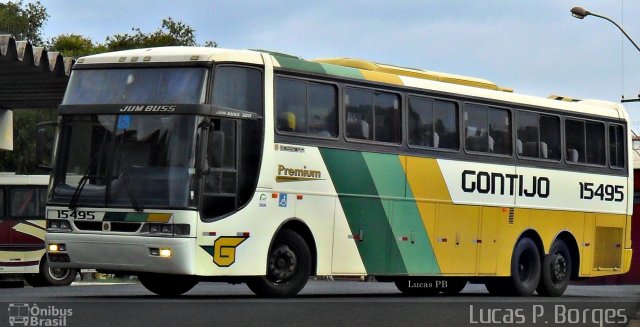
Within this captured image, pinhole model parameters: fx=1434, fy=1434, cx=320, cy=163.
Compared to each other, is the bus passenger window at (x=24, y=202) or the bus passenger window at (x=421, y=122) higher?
the bus passenger window at (x=421, y=122)

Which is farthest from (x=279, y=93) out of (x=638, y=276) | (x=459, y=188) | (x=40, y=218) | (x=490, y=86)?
(x=638, y=276)

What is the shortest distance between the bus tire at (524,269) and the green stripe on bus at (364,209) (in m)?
3.31

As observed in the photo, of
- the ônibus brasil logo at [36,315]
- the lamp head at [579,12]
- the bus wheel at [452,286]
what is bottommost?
the ônibus brasil logo at [36,315]

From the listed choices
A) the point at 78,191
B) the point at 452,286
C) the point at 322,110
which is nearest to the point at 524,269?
the point at 452,286

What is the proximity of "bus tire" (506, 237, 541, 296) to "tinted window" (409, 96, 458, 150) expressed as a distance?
8.38 feet

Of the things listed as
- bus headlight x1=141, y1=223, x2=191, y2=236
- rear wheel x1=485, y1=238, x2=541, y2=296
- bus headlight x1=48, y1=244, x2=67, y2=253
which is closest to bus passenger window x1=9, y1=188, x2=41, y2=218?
rear wheel x1=485, y1=238, x2=541, y2=296

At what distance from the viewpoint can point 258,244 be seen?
1883 cm

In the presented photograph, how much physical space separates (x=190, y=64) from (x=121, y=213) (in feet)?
7.03

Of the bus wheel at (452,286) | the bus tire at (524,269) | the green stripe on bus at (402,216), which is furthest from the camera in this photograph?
the bus wheel at (452,286)

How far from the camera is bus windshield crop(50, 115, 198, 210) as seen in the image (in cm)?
1819

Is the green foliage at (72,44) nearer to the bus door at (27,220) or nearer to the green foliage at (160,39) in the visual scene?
the green foliage at (160,39)

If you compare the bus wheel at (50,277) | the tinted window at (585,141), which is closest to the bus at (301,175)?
the tinted window at (585,141)

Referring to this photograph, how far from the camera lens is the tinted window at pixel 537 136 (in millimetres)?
24406

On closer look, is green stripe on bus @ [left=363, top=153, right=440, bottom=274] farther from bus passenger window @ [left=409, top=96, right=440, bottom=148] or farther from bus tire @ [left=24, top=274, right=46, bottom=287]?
bus tire @ [left=24, top=274, right=46, bottom=287]
